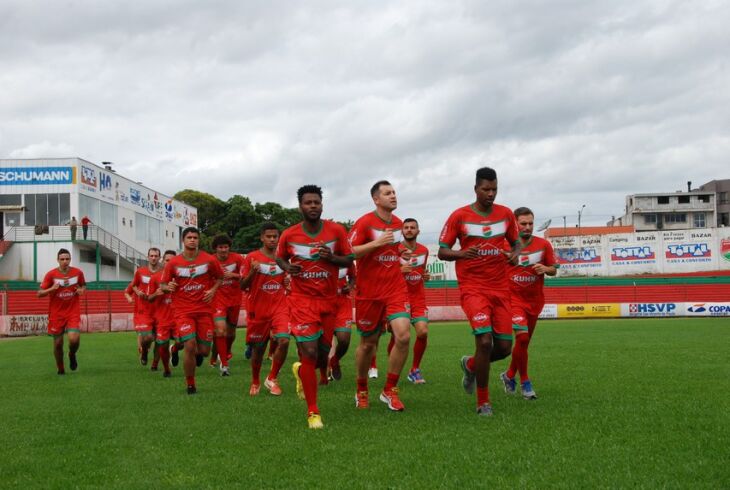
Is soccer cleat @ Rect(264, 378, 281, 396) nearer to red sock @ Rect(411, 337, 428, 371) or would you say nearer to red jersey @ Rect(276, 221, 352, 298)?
red sock @ Rect(411, 337, 428, 371)

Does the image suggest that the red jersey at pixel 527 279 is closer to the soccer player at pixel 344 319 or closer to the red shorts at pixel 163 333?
the soccer player at pixel 344 319

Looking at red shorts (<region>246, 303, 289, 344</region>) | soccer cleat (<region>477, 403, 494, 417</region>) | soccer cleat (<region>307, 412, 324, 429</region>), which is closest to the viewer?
soccer cleat (<region>307, 412, 324, 429</region>)

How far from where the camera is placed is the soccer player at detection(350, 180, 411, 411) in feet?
27.3

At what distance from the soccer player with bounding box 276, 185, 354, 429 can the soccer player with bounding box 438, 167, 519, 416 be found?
3.81ft

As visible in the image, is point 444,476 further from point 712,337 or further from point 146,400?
point 712,337

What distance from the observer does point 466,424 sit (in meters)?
7.07

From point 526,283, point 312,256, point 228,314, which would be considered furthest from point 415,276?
point 228,314

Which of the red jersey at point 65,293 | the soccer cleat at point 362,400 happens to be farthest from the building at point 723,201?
the soccer cleat at point 362,400

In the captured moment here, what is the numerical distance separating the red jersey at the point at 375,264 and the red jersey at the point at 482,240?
0.63 metres

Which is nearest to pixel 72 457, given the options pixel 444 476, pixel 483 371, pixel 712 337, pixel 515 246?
pixel 444 476

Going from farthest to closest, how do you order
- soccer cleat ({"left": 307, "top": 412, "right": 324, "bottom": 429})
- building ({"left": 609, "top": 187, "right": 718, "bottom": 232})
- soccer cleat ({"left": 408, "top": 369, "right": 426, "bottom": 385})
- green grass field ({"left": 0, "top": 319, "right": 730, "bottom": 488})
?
building ({"left": 609, "top": 187, "right": 718, "bottom": 232}) < soccer cleat ({"left": 408, "top": 369, "right": 426, "bottom": 385}) < soccer cleat ({"left": 307, "top": 412, "right": 324, "bottom": 429}) < green grass field ({"left": 0, "top": 319, "right": 730, "bottom": 488})

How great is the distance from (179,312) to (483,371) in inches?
189

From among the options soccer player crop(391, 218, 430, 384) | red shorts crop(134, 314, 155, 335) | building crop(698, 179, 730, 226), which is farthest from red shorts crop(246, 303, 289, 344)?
building crop(698, 179, 730, 226)

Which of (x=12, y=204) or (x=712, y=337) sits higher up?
(x=12, y=204)
